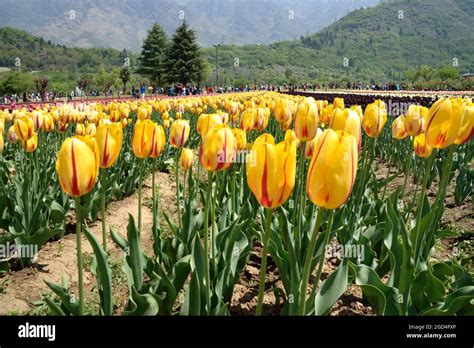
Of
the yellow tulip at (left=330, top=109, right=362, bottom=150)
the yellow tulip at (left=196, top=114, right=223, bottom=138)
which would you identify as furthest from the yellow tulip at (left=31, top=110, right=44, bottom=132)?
the yellow tulip at (left=330, top=109, right=362, bottom=150)

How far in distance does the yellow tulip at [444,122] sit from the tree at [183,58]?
64316 mm

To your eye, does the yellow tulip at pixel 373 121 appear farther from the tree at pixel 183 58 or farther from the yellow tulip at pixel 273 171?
the tree at pixel 183 58

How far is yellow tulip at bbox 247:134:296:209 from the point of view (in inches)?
69.6

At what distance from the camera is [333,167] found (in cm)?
169

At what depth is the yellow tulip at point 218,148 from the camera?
242cm

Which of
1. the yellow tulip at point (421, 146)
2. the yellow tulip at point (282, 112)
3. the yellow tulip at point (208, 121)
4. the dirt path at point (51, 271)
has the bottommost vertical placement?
the dirt path at point (51, 271)

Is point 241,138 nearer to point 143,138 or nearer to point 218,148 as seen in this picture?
point 143,138

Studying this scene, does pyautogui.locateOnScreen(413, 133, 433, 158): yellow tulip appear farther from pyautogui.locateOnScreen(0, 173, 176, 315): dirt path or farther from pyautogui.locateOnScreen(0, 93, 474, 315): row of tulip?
pyautogui.locateOnScreen(0, 173, 176, 315): dirt path

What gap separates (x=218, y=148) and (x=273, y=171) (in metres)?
0.72

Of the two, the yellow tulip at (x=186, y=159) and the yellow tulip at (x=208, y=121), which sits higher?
the yellow tulip at (x=208, y=121)

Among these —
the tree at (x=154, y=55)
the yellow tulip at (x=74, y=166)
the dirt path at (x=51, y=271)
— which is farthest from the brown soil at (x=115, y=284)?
the tree at (x=154, y=55)

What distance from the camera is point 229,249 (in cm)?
306

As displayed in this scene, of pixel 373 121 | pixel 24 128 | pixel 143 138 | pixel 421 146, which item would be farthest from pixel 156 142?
pixel 421 146
